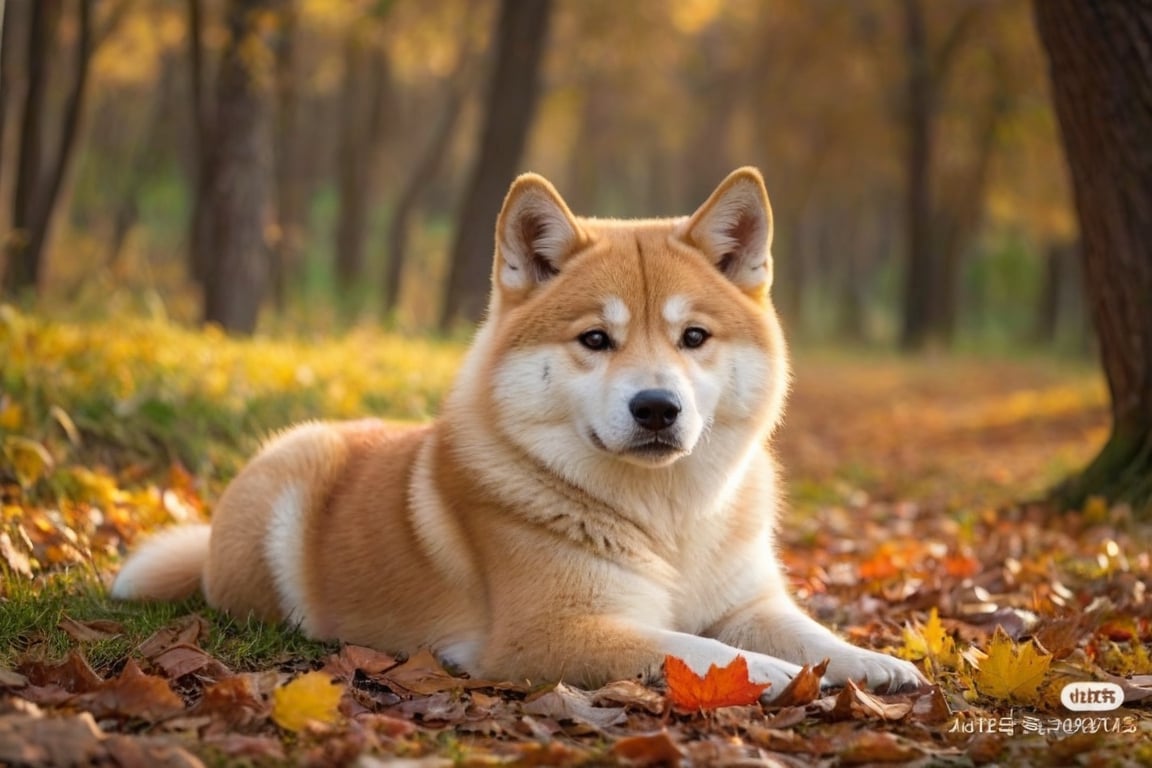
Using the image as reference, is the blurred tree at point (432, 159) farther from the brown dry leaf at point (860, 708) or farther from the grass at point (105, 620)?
the brown dry leaf at point (860, 708)

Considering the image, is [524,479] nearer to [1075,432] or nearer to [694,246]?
[694,246]

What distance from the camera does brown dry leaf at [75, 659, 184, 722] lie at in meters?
2.88

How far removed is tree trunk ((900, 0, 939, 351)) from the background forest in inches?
2.0

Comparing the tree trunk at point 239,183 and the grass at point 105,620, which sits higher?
the tree trunk at point 239,183

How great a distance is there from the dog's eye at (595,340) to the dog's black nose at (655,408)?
0.30 meters

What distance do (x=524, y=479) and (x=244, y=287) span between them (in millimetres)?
7210

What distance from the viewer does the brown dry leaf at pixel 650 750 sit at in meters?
2.74

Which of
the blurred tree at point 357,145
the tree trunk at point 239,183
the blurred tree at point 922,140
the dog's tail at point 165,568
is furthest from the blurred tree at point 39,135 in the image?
the blurred tree at point 922,140

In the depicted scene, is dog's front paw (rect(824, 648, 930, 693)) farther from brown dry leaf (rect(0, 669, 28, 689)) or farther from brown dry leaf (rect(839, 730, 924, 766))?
brown dry leaf (rect(0, 669, 28, 689))

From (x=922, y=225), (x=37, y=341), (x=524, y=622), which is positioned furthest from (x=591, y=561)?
(x=922, y=225)

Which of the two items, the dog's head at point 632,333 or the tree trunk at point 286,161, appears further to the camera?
the tree trunk at point 286,161

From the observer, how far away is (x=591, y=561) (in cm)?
366

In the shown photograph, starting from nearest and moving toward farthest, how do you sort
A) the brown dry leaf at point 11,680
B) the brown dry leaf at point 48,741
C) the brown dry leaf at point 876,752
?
the brown dry leaf at point 48,741
the brown dry leaf at point 876,752
the brown dry leaf at point 11,680

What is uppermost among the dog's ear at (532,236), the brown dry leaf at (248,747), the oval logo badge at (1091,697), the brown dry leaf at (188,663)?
the dog's ear at (532,236)
